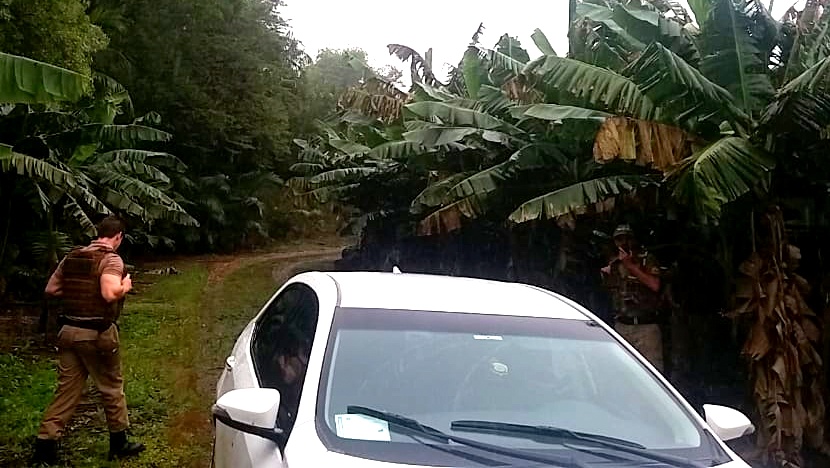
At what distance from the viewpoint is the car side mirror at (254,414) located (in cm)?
338

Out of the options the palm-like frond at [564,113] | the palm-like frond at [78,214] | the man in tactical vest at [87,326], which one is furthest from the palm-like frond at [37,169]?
the palm-like frond at [564,113]

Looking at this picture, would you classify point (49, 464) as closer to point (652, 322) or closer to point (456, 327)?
point (456, 327)

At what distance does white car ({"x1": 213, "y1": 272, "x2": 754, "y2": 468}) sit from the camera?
127 inches

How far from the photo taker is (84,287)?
6.30 metres

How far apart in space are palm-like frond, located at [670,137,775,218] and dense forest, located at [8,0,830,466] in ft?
0.06

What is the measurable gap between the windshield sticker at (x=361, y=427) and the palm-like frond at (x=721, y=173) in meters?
4.23

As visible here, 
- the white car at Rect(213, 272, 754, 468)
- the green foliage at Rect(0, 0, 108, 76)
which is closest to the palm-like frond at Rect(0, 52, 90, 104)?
the white car at Rect(213, 272, 754, 468)

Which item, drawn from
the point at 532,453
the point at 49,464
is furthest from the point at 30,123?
the point at 532,453

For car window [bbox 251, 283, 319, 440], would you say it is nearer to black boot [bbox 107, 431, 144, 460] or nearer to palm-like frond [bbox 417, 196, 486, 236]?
black boot [bbox 107, 431, 144, 460]

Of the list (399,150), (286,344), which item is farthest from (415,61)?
(286,344)

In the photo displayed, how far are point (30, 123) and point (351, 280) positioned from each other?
375 inches

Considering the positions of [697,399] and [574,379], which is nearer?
[574,379]

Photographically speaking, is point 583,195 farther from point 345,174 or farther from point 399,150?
point 345,174

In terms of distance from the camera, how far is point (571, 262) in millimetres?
12367
